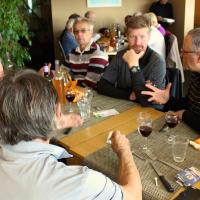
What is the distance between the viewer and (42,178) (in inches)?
36.0

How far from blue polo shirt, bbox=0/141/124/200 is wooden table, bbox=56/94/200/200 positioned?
0.49 meters

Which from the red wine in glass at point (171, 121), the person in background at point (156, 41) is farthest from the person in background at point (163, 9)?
the red wine in glass at point (171, 121)

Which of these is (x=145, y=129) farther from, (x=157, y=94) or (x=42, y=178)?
(x=42, y=178)

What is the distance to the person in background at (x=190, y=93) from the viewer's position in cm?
173

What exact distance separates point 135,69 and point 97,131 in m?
0.59

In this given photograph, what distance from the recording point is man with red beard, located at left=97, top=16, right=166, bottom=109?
6.87 ft

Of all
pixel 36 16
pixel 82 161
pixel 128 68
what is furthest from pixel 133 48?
pixel 36 16

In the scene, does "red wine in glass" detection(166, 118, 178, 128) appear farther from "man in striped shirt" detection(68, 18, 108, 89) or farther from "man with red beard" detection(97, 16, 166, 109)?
"man in striped shirt" detection(68, 18, 108, 89)

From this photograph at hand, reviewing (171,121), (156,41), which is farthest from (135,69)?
(156,41)

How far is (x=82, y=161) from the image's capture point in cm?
147

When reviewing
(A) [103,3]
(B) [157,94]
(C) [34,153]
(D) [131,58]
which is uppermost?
(A) [103,3]

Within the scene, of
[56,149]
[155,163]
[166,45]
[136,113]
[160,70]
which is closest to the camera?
[56,149]

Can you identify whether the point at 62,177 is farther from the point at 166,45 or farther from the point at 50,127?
the point at 166,45

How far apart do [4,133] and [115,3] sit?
17.8 feet
